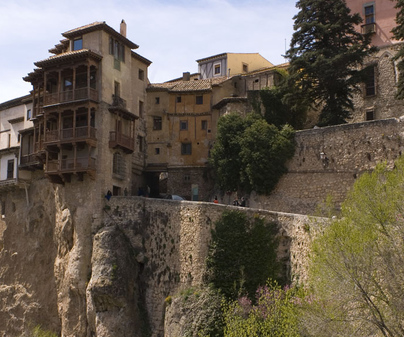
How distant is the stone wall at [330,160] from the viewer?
4244 centimetres

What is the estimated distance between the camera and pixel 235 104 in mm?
52625

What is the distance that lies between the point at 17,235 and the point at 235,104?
733 inches

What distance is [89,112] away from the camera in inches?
1823

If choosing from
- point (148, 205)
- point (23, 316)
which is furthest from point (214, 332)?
point (23, 316)

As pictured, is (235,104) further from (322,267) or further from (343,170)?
(322,267)

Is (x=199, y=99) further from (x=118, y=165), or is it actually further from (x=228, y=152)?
(x=118, y=165)

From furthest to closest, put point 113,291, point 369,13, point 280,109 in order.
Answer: point 369,13, point 280,109, point 113,291

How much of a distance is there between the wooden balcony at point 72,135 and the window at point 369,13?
902 inches

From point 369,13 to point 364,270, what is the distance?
112ft

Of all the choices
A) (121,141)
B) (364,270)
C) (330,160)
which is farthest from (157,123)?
(364,270)

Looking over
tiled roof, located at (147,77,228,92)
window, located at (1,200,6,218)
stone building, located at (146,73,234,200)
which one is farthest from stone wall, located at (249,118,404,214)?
window, located at (1,200,6,218)

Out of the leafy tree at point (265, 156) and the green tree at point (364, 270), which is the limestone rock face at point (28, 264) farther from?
the green tree at point (364, 270)

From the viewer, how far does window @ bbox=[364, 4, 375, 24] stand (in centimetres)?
5475

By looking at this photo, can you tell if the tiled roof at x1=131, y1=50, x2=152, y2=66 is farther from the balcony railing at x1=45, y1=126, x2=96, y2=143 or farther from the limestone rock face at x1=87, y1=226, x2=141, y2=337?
the limestone rock face at x1=87, y1=226, x2=141, y2=337
